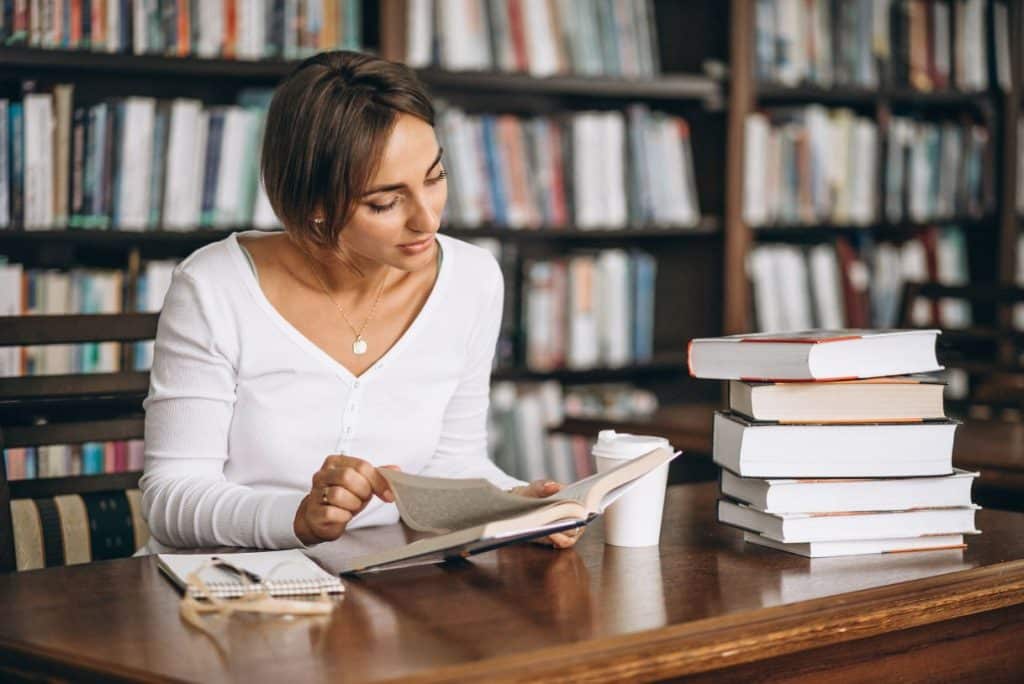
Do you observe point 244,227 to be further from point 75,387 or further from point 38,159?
point 75,387

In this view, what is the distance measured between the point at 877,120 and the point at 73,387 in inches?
103

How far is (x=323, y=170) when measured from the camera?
1.49m

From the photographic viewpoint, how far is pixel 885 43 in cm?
362

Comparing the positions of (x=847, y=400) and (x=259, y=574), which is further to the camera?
(x=847, y=400)

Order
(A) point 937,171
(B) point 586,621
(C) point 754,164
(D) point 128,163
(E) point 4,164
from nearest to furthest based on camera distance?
1. (B) point 586,621
2. (E) point 4,164
3. (D) point 128,163
4. (C) point 754,164
5. (A) point 937,171

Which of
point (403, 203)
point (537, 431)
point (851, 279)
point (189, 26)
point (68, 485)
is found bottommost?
point (537, 431)

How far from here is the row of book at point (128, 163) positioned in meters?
2.46

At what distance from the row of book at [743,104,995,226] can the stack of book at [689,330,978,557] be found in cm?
208

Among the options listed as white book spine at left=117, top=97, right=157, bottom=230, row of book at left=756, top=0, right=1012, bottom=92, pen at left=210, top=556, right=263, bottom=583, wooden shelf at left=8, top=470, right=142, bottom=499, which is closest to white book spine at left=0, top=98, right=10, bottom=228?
white book spine at left=117, top=97, right=157, bottom=230

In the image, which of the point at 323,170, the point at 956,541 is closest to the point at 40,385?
the point at 323,170

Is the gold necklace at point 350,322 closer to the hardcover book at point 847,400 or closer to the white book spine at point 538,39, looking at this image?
the hardcover book at point 847,400

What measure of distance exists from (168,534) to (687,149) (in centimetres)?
218

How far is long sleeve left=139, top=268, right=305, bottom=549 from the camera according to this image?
1.38m

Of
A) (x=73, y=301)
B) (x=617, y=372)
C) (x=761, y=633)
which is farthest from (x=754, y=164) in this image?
(x=761, y=633)
